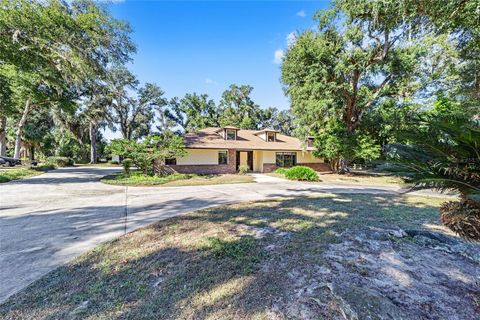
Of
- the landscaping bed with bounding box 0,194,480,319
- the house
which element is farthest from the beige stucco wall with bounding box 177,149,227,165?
the landscaping bed with bounding box 0,194,480,319

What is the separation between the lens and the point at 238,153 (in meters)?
20.2

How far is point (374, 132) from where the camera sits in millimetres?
20516

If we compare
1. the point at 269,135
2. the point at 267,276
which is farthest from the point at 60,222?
the point at 269,135

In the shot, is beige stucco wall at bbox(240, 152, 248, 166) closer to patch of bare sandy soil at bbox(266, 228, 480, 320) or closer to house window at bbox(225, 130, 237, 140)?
house window at bbox(225, 130, 237, 140)

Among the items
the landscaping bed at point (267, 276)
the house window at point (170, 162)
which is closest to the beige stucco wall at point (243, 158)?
the house window at point (170, 162)

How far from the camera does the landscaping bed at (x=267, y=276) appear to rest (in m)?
2.39

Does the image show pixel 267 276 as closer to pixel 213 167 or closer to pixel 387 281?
pixel 387 281

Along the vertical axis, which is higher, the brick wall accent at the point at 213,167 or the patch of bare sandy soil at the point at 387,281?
the brick wall accent at the point at 213,167

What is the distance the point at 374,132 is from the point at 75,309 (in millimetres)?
23272

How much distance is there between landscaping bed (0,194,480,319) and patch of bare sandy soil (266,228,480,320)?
12mm

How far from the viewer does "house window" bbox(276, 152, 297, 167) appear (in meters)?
21.2

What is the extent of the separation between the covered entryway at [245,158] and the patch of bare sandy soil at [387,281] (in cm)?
1632

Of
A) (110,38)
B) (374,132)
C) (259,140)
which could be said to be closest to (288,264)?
(110,38)

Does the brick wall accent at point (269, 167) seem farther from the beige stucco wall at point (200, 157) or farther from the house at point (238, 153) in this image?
the beige stucco wall at point (200, 157)
